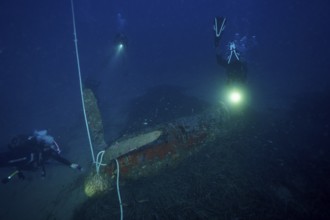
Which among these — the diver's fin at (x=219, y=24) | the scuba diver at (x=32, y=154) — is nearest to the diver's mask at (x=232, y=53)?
the diver's fin at (x=219, y=24)

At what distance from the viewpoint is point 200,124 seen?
562 cm

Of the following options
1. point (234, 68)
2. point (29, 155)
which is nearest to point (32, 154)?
point (29, 155)

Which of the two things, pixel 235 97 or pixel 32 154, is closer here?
pixel 235 97

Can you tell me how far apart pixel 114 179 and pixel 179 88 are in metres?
9.09

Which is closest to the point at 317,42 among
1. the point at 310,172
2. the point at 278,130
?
the point at 278,130

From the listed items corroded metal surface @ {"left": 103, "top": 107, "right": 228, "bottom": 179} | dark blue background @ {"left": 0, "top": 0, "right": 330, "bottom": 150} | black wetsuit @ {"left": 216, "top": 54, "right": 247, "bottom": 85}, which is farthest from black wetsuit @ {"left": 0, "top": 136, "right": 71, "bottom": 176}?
black wetsuit @ {"left": 216, "top": 54, "right": 247, "bottom": 85}

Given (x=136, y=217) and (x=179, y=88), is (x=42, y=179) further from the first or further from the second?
(x=179, y=88)

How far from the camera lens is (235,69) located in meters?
6.89

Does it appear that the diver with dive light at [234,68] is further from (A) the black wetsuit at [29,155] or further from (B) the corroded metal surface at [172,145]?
(A) the black wetsuit at [29,155]

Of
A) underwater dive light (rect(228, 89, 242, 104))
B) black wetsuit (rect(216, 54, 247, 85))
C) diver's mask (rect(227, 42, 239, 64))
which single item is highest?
diver's mask (rect(227, 42, 239, 64))

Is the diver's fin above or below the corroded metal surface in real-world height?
above

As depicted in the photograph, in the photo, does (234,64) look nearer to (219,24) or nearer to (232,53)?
(232,53)

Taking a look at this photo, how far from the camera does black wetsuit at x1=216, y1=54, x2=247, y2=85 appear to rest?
684 cm

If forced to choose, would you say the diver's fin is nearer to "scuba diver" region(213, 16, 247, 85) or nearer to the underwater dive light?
"scuba diver" region(213, 16, 247, 85)
